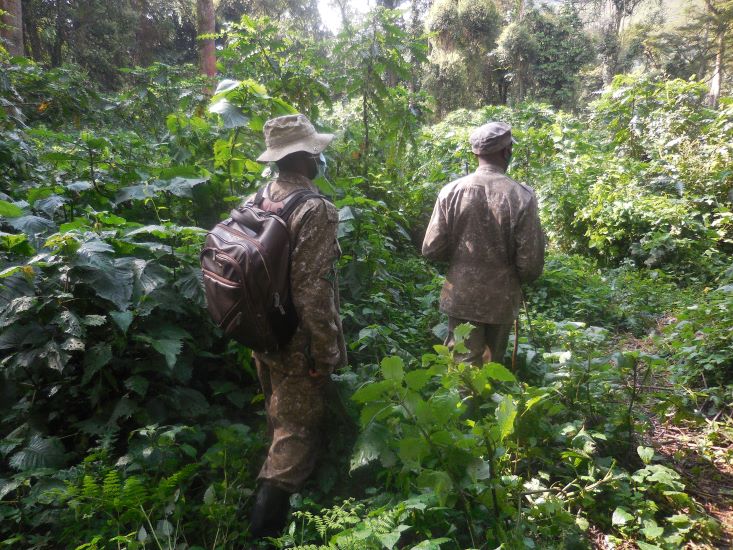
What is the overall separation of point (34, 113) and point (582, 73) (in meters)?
25.7

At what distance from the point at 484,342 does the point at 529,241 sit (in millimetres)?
786

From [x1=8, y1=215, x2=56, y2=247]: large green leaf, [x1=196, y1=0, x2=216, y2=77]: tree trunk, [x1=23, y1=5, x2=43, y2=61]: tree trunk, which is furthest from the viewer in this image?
[x1=23, y1=5, x2=43, y2=61]: tree trunk

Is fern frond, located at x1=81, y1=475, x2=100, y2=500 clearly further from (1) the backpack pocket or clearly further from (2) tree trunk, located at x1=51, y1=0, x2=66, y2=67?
(2) tree trunk, located at x1=51, y1=0, x2=66, y2=67

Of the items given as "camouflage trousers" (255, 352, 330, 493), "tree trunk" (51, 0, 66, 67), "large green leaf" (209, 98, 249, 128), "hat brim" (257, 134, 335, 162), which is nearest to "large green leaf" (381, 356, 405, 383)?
"camouflage trousers" (255, 352, 330, 493)

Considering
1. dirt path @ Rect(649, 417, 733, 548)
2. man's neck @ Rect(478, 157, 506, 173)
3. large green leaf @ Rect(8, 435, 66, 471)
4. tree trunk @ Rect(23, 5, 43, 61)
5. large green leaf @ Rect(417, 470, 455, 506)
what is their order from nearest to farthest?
large green leaf @ Rect(417, 470, 455, 506), large green leaf @ Rect(8, 435, 66, 471), dirt path @ Rect(649, 417, 733, 548), man's neck @ Rect(478, 157, 506, 173), tree trunk @ Rect(23, 5, 43, 61)

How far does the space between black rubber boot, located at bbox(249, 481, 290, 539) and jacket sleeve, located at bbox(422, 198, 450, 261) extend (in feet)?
6.08

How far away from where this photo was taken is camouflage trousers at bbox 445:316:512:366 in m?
3.27

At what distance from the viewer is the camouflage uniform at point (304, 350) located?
2.17 m

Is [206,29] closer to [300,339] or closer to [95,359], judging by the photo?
[95,359]

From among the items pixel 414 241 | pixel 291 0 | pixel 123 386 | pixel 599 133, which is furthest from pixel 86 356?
pixel 291 0

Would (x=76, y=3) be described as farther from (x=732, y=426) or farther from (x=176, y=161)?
(x=732, y=426)

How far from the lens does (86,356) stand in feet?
7.75

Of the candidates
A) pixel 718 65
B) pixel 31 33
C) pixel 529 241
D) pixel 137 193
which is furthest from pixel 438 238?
pixel 718 65

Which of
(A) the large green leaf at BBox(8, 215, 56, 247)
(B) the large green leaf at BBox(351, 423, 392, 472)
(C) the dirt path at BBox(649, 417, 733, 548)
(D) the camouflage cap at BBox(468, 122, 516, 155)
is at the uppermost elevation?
(D) the camouflage cap at BBox(468, 122, 516, 155)
